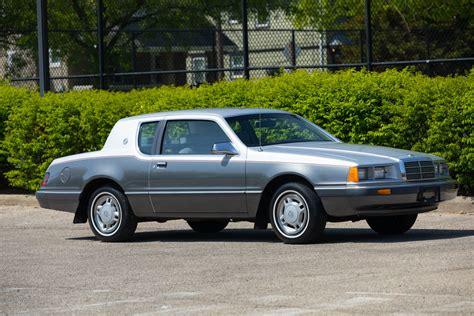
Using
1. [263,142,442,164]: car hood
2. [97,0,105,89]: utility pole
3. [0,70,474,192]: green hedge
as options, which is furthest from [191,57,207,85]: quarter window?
[263,142,442,164]: car hood

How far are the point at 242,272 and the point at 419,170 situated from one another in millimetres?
2934

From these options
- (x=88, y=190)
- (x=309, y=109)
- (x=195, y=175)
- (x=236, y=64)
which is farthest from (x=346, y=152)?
(x=236, y=64)

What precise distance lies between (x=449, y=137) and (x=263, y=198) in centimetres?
419

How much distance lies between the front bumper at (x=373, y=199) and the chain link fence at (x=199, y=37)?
1033cm

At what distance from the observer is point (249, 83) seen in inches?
762

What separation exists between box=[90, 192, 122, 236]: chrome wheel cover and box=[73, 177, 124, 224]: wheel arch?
0.17 meters

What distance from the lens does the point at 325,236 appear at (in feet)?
45.4

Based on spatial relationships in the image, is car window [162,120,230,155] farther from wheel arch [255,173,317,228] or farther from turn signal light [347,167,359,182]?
turn signal light [347,167,359,182]

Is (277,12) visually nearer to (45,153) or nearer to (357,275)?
(45,153)

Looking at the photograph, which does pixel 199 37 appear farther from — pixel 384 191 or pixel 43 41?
pixel 384 191

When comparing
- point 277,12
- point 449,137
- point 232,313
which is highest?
point 277,12

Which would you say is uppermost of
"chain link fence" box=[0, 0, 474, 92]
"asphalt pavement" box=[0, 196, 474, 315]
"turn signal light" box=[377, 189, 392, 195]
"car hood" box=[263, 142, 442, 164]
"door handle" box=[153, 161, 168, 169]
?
"chain link fence" box=[0, 0, 474, 92]

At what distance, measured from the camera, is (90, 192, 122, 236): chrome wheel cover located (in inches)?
562

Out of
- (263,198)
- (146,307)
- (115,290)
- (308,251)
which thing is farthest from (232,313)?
(263,198)
